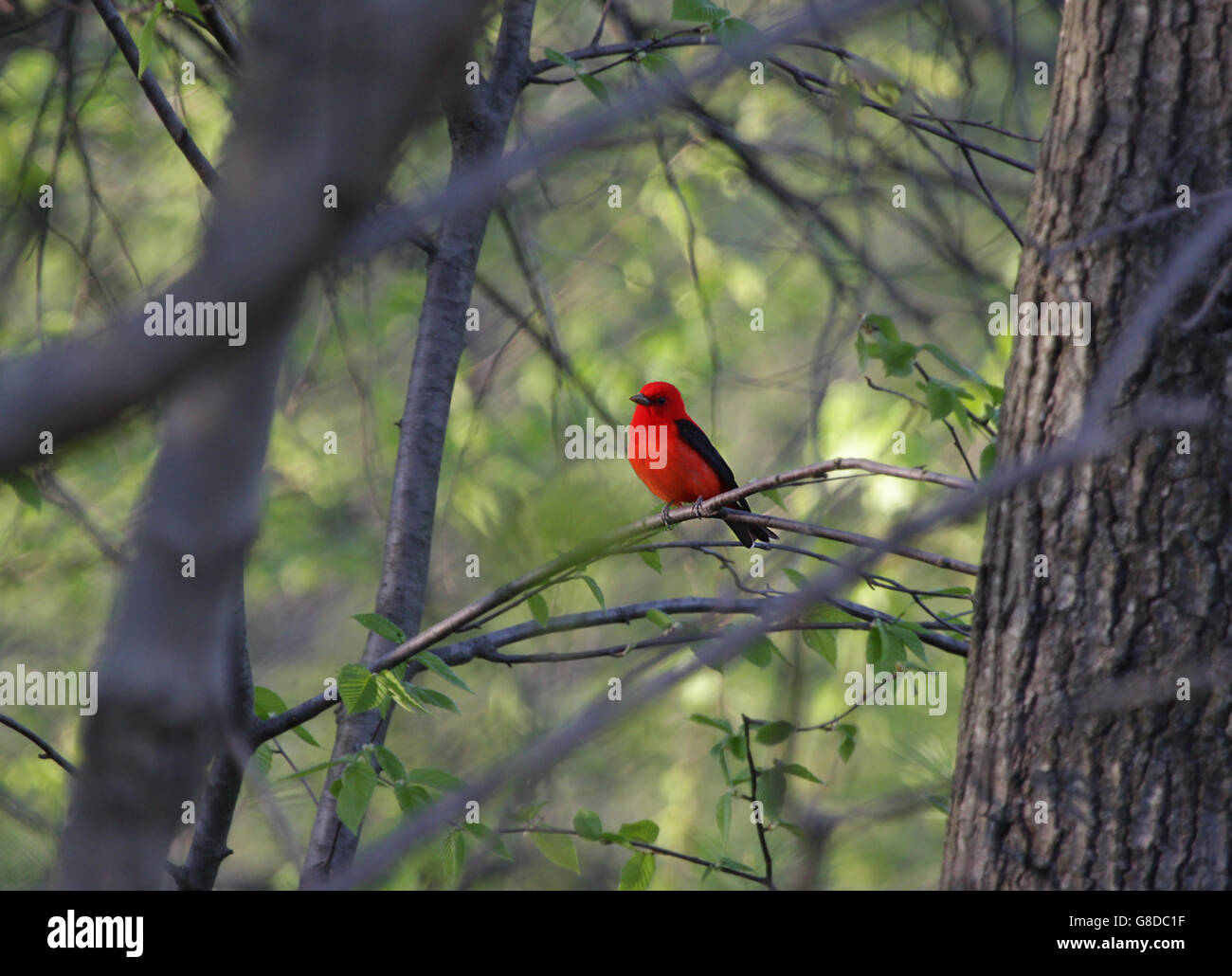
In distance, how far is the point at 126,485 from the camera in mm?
6891

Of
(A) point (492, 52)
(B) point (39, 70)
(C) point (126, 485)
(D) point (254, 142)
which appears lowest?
(D) point (254, 142)

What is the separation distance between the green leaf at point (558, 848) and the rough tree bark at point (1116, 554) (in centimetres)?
110

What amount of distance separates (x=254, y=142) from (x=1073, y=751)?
2142mm

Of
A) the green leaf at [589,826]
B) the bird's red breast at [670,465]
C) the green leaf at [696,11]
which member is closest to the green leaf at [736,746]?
the green leaf at [589,826]

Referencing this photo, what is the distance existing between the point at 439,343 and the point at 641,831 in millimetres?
1800

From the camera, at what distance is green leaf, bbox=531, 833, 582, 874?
3.25 meters

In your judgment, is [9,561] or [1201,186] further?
[9,561]

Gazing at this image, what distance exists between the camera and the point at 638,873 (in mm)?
3346

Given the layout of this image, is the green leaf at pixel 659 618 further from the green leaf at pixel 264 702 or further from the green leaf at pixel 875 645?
the green leaf at pixel 264 702

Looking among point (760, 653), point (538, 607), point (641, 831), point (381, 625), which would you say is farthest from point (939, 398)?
point (381, 625)

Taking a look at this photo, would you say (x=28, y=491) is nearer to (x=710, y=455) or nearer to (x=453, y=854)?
(x=453, y=854)

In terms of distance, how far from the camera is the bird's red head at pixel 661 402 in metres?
6.14
